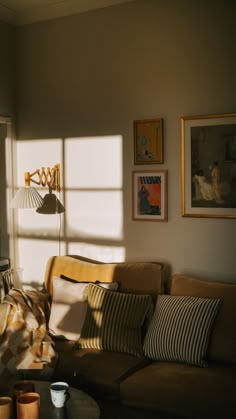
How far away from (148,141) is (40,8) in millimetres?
1534

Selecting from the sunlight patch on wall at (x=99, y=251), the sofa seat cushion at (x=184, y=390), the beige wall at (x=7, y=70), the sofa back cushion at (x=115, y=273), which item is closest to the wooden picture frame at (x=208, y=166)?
the sofa back cushion at (x=115, y=273)

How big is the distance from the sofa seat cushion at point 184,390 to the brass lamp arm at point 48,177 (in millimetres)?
1880

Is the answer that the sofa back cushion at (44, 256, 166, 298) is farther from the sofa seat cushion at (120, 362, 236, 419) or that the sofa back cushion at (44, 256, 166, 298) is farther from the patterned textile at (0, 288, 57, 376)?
the sofa seat cushion at (120, 362, 236, 419)

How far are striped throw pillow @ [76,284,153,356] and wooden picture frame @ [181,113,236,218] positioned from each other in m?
0.78

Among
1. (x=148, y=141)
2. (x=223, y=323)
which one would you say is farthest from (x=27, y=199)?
(x=223, y=323)

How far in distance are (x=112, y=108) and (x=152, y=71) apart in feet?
1.45

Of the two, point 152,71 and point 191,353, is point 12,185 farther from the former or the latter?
point 191,353

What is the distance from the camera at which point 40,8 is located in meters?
4.55

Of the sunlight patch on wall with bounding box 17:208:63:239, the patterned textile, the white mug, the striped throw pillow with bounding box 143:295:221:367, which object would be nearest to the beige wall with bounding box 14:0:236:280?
the striped throw pillow with bounding box 143:295:221:367

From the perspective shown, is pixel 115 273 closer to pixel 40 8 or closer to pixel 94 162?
pixel 94 162

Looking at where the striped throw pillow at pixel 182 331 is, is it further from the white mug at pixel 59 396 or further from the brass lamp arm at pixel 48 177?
the brass lamp arm at pixel 48 177

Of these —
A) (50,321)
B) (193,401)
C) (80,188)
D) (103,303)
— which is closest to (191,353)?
(193,401)

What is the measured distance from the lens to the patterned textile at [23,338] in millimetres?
3441

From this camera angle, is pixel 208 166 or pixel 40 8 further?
pixel 40 8
